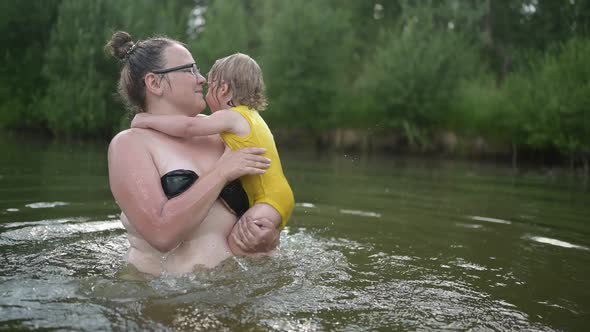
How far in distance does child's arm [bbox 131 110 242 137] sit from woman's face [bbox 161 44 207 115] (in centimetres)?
14

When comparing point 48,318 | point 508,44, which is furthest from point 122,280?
point 508,44

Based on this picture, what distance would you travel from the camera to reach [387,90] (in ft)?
79.8

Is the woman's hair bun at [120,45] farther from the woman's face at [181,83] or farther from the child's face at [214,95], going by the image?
the child's face at [214,95]

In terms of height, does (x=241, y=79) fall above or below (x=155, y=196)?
above

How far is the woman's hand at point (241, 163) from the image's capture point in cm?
348

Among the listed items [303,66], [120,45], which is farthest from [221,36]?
[120,45]

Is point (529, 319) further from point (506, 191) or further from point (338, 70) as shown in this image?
point (338, 70)

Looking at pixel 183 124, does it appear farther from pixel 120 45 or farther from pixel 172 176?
pixel 120 45

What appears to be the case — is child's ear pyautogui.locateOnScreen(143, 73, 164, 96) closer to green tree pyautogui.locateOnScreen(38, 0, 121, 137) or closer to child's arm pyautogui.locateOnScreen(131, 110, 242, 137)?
child's arm pyautogui.locateOnScreen(131, 110, 242, 137)

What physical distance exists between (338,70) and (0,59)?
15.2 m

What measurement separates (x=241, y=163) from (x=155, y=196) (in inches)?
21.4

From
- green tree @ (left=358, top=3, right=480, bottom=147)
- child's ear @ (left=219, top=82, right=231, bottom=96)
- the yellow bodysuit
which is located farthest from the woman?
green tree @ (left=358, top=3, right=480, bottom=147)

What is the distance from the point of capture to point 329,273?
13.3 ft

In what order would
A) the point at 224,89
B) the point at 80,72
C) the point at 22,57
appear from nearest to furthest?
the point at 224,89 → the point at 80,72 → the point at 22,57
